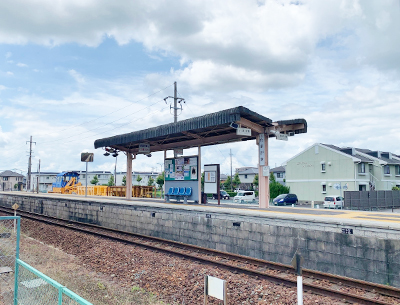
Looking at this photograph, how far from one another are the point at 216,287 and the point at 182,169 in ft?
43.1

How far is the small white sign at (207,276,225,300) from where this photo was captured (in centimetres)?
616

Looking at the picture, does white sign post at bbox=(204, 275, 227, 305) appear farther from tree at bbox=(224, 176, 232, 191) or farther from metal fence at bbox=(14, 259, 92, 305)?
tree at bbox=(224, 176, 232, 191)

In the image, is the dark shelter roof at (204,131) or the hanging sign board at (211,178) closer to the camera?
the dark shelter roof at (204,131)

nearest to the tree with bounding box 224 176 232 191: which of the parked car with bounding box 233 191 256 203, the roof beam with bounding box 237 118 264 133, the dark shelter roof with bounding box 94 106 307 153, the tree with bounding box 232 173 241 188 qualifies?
the tree with bounding box 232 173 241 188

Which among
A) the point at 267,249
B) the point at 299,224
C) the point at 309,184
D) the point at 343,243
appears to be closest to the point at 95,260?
the point at 267,249

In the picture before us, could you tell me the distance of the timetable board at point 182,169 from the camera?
18.6m

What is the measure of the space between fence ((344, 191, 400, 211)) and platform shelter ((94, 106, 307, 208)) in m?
16.6

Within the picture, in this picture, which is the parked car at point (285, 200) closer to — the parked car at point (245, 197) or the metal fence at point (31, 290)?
the parked car at point (245, 197)

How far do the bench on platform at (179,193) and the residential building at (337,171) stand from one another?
28851mm

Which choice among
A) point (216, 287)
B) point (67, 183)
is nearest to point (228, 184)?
point (67, 183)

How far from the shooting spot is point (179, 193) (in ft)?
63.0

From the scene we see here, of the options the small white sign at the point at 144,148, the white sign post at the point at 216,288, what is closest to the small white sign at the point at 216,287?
the white sign post at the point at 216,288

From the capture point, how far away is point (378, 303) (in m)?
6.75

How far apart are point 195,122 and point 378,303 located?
37.1ft
